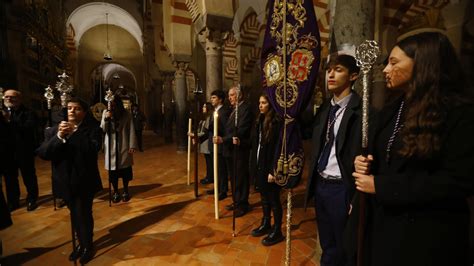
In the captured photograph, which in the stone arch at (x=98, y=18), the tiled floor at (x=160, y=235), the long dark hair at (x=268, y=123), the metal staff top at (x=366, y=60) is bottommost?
the tiled floor at (x=160, y=235)

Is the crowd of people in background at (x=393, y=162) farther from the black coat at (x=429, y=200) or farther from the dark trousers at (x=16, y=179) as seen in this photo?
the dark trousers at (x=16, y=179)

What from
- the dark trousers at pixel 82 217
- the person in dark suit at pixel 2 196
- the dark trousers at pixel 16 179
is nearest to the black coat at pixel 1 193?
the person in dark suit at pixel 2 196

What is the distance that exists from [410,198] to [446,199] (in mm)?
129

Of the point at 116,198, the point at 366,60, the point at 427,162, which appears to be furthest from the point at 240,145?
the point at 427,162

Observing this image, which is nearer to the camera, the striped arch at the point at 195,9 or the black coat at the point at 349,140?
the black coat at the point at 349,140

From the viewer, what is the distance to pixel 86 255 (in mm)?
2523

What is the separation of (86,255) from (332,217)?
2394 mm

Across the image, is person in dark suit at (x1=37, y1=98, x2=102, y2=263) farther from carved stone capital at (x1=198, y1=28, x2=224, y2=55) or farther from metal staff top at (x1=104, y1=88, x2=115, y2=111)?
carved stone capital at (x1=198, y1=28, x2=224, y2=55)

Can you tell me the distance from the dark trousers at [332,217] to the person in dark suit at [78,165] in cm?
219

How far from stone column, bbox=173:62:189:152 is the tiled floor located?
4301 millimetres

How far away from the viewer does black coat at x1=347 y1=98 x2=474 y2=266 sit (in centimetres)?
102

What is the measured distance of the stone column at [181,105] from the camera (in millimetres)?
8828

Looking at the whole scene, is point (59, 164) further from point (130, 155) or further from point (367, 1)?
point (367, 1)

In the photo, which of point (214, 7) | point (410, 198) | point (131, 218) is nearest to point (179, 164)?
point (131, 218)
